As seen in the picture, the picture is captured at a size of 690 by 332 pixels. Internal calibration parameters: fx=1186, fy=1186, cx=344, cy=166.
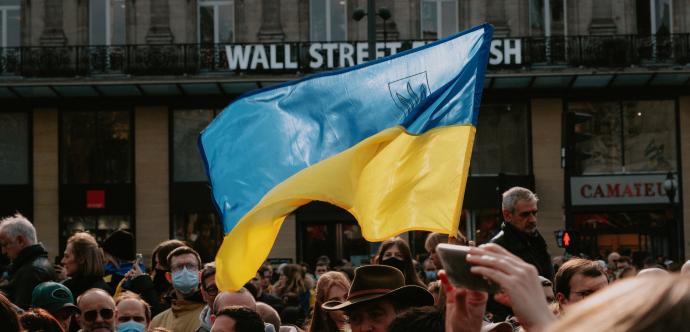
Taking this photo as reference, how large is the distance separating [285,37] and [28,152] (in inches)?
321

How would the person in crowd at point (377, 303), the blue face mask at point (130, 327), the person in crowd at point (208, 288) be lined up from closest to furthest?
the person in crowd at point (377, 303) → the blue face mask at point (130, 327) → the person in crowd at point (208, 288)

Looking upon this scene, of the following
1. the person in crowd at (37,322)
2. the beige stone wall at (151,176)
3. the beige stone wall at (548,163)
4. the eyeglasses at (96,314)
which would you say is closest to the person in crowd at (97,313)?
the eyeglasses at (96,314)

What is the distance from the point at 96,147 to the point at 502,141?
11.7m

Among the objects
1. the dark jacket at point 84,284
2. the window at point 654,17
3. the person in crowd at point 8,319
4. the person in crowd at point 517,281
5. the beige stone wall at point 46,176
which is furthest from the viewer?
the window at point 654,17

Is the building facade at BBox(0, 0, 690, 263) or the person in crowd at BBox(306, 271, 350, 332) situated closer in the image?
the person in crowd at BBox(306, 271, 350, 332)

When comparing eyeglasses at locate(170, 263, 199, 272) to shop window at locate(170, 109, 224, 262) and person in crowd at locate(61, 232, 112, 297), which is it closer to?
person in crowd at locate(61, 232, 112, 297)

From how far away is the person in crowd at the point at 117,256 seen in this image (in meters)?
10.8

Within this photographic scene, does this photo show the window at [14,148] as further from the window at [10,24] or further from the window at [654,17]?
the window at [654,17]

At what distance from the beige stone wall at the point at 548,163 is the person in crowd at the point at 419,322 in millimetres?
28942

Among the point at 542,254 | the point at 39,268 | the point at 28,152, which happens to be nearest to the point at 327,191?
the point at 542,254

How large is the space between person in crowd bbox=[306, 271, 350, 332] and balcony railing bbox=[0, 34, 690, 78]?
2513 cm

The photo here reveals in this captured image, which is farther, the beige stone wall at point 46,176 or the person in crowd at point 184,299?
the beige stone wall at point 46,176

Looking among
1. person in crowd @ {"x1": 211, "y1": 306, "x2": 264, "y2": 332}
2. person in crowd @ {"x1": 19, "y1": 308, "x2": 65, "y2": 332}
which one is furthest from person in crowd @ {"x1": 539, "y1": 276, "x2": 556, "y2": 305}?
person in crowd @ {"x1": 19, "y1": 308, "x2": 65, "y2": 332}

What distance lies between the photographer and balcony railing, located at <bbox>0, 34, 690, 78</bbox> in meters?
33.3
